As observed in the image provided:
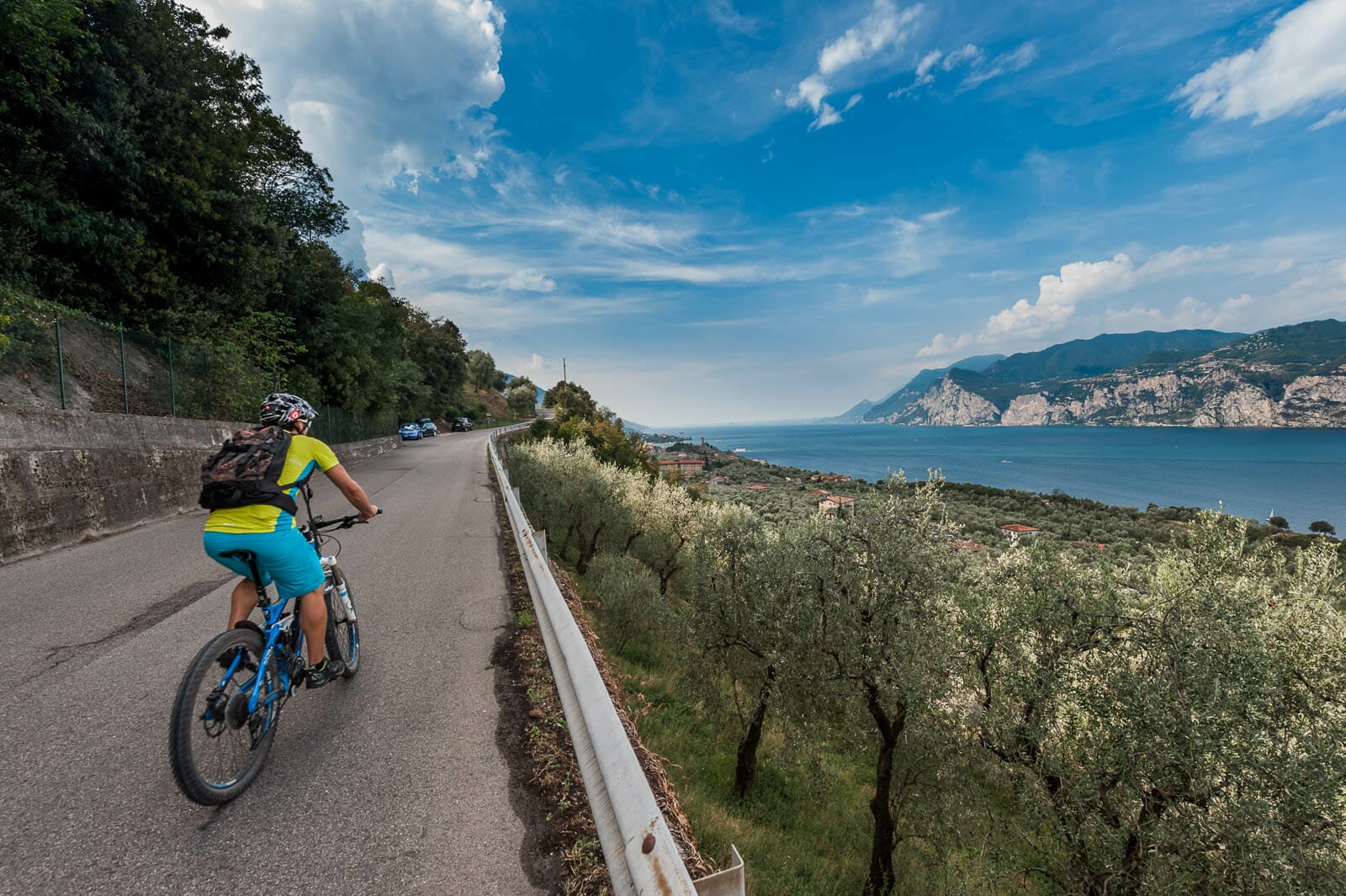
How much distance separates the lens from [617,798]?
87.0 inches

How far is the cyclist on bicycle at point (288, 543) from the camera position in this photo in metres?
3.12

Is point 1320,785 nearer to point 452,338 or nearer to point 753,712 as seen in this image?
point 753,712

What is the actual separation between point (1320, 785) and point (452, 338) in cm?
6897

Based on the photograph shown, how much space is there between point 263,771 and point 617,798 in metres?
2.47

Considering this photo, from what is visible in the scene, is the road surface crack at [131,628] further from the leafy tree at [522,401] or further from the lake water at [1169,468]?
the lake water at [1169,468]

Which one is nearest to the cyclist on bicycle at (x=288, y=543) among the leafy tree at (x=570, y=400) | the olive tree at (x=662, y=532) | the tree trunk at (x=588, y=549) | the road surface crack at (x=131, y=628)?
the road surface crack at (x=131, y=628)

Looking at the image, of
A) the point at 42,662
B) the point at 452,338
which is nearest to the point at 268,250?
the point at 42,662

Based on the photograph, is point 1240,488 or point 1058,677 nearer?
point 1058,677

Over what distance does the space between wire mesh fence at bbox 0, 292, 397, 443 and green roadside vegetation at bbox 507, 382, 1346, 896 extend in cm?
1237

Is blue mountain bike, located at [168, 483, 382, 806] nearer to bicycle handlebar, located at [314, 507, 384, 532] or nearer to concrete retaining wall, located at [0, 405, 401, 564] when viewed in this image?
bicycle handlebar, located at [314, 507, 384, 532]

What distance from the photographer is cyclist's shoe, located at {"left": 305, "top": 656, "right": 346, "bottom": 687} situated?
3.58 meters

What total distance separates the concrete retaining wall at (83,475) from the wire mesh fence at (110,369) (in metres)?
1.01

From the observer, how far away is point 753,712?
Answer: 10.4 meters

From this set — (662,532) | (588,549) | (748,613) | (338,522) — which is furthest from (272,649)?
(662,532)
